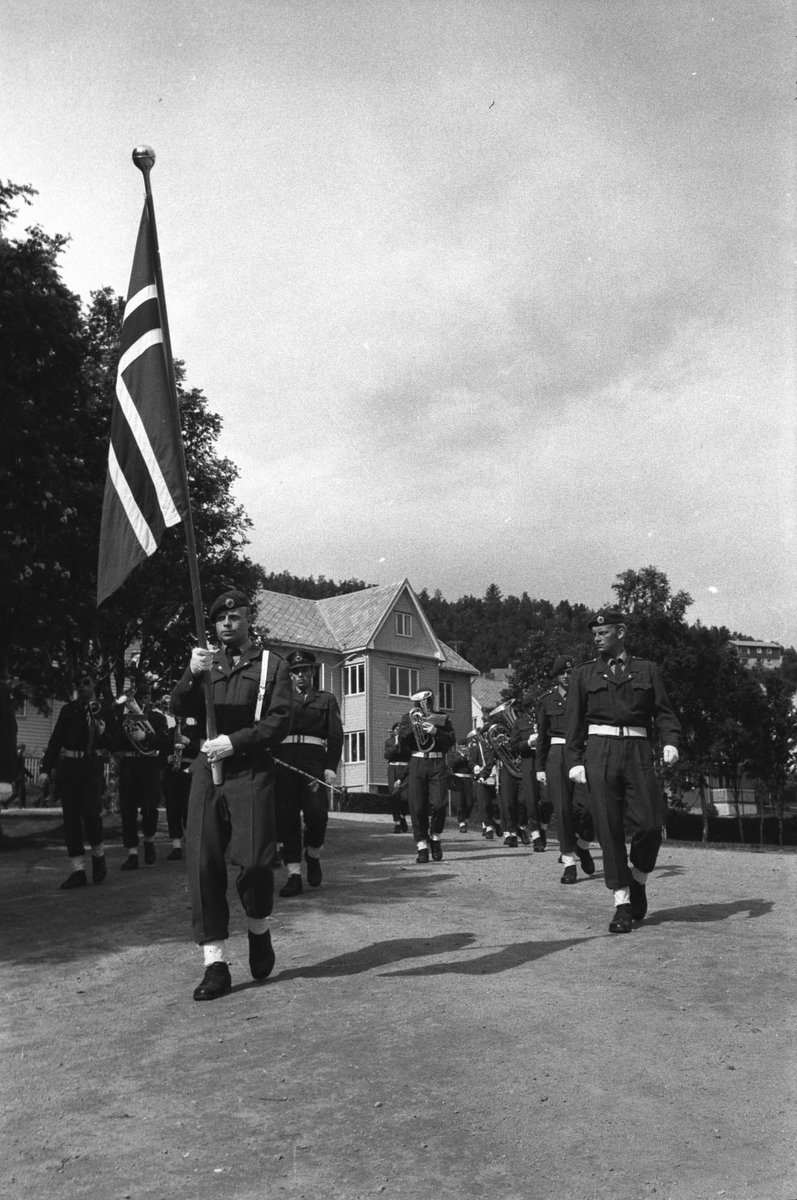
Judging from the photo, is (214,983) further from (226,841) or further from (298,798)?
(298,798)

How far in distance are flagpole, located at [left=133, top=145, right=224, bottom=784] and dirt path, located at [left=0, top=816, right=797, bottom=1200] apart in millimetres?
1666

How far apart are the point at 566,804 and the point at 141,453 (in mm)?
6814

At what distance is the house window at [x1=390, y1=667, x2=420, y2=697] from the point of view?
62812 millimetres

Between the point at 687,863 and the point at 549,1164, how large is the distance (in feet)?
34.3

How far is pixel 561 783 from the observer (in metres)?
12.9

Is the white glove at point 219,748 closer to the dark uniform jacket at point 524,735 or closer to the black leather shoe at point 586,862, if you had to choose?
the black leather shoe at point 586,862

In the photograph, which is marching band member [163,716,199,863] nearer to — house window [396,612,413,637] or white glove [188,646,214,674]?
white glove [188,646,214,674]

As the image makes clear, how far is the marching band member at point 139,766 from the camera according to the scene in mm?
14633

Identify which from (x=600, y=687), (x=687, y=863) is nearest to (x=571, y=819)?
(x=687, y=863)

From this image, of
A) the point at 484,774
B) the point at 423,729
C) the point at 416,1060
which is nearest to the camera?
the point at 416,1060

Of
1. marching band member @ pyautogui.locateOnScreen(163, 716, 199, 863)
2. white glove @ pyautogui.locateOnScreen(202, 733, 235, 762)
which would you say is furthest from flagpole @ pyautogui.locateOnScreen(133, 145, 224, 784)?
marching band member @ pyautogui.locateOnScreen(163, 716, 199, 863)

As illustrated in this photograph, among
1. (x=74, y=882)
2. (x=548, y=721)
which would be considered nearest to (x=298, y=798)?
(x=74, y=882)

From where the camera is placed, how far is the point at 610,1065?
5309mm

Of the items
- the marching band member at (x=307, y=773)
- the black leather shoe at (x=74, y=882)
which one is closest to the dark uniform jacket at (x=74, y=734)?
the black leather shoe at (x=74, y=882)
